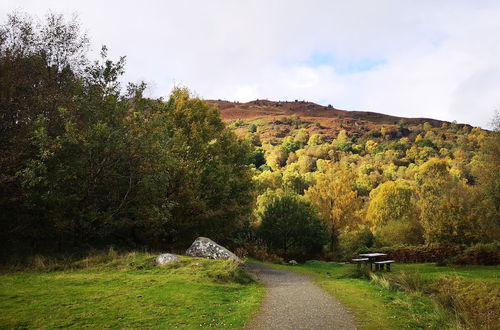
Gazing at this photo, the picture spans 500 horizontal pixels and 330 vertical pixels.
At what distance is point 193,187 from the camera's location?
2378 cm

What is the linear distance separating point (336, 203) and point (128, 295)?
35.2 m

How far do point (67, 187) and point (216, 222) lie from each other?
12.1 metres

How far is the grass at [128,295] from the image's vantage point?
28.7 ft

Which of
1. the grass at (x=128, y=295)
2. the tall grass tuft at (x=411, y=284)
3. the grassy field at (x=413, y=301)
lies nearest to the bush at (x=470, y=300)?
the grassy field at (x=413, y=301)

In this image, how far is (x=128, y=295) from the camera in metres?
11.0

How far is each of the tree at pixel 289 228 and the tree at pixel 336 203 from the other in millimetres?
5635

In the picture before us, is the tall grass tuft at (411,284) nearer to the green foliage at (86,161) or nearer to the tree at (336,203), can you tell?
the green foliage at (86,161)

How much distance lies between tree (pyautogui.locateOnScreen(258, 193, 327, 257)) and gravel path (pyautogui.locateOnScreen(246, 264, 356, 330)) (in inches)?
822

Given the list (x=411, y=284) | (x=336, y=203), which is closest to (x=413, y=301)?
(x=411, y=284)

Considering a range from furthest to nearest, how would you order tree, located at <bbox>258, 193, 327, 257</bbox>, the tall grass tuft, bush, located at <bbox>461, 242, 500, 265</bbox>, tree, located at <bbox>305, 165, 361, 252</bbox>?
tree, located at <bbox>305, 165, 361, 252</bbox>
tree, located at <bbox>258, 193, 327, 257</bbox>
bush, located at <bbox>461, 242, 500, 265</bbox>
the tall grass tuft

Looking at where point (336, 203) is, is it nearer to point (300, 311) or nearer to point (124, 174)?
point (124, 174)

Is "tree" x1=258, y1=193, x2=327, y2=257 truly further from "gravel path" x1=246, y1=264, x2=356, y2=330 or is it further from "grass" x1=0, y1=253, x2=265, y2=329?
"gravel path" x1=246, y1=264, x2=356, y2=330

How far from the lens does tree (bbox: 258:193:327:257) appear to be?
3591cm

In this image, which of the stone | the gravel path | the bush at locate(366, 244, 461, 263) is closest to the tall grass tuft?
the gravel path
